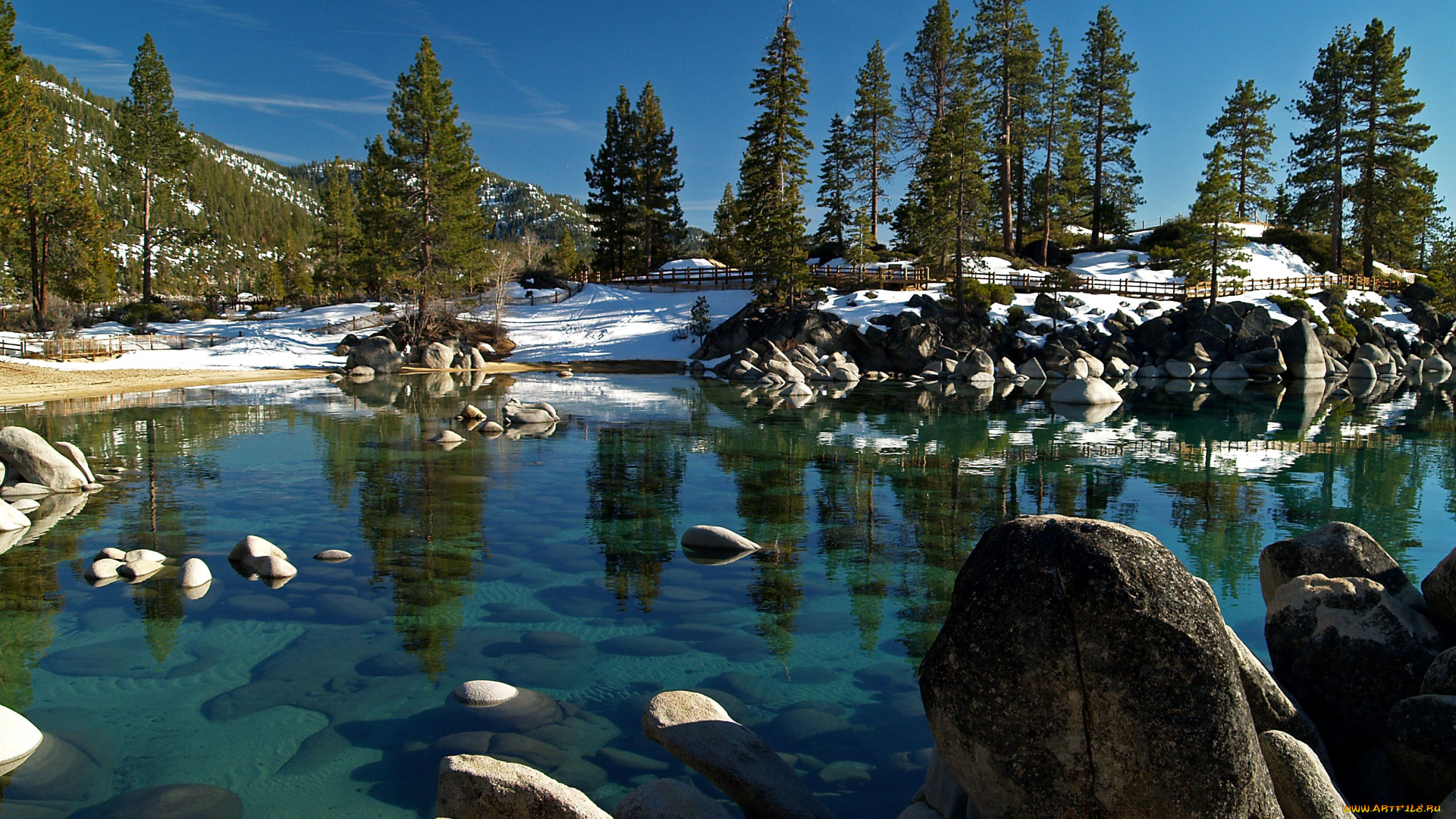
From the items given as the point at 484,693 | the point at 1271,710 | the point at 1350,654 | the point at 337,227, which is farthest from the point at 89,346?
the point at 1350,654

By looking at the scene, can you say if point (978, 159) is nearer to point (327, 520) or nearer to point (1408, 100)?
point (1408, 100)

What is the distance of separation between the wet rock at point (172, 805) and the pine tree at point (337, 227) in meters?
69.9

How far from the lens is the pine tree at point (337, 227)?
70125 millimetres

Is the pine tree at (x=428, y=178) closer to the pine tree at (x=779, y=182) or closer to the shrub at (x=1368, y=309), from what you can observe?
the pine tree at (x=779, y=182)

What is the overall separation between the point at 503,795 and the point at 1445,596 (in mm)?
6466

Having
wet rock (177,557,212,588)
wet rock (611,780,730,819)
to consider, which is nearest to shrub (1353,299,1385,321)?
wet rock (611,780,730,819)

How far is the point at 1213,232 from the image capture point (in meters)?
50.4

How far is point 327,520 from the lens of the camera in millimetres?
12242

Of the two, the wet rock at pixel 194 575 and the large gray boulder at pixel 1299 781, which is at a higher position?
the large gray boulder at pixel 1299 781

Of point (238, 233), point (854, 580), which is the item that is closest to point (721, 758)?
point (854, 580)

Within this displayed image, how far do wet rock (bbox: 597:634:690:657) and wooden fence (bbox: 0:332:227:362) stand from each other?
42.1m

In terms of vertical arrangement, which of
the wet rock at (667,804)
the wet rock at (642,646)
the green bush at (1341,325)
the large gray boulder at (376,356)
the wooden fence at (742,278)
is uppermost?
the wooden fence at (742,278)

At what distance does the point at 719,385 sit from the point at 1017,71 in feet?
118

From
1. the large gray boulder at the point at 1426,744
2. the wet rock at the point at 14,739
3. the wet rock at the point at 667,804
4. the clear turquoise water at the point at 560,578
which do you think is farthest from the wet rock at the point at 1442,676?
the wet rock at the point at 14,739
